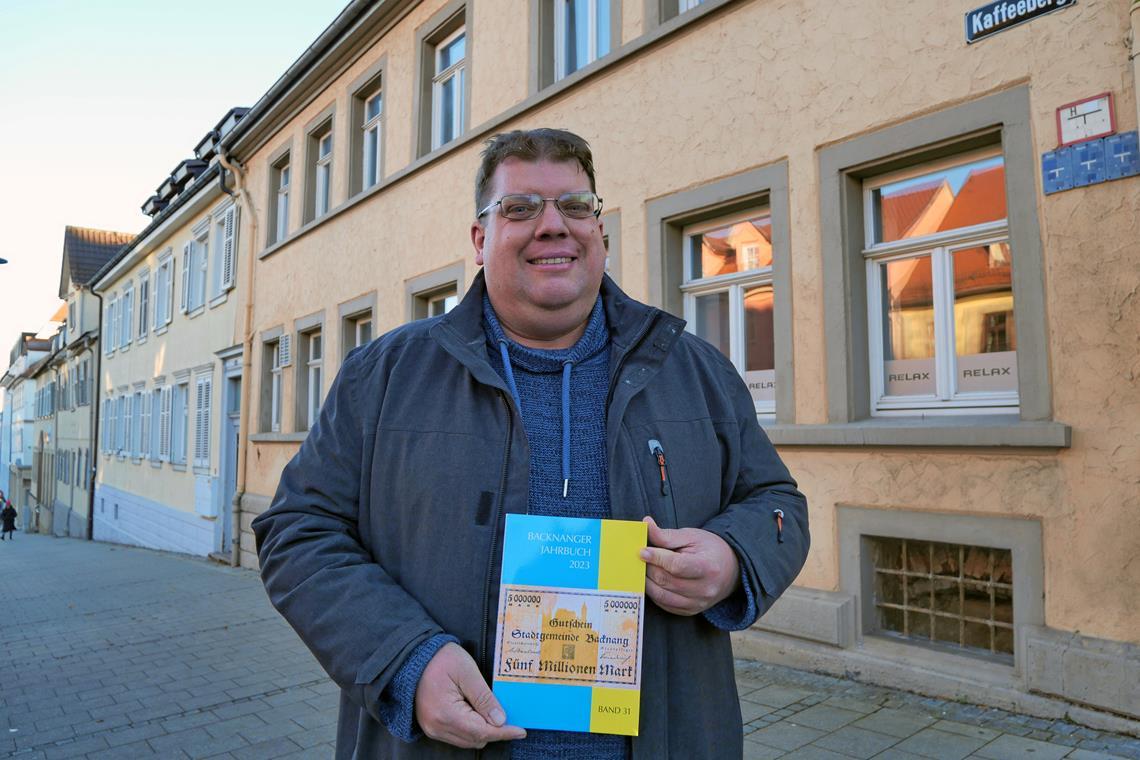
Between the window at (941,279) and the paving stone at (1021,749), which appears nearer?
the paving stone at (1021,749)

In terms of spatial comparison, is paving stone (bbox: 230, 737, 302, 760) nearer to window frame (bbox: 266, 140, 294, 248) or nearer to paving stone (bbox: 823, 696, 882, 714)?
paving stone (bbox: 823, 696, 882, 714)

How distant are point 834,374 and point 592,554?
3906mm

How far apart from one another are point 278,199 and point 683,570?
1450cm

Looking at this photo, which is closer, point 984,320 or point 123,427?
point 984,320

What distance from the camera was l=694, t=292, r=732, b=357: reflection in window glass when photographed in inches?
244

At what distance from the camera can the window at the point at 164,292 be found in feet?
66.2

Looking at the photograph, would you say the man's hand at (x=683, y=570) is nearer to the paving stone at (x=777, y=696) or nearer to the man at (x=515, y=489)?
the man at (x=515, y=489)

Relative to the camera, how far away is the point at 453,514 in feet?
5.30

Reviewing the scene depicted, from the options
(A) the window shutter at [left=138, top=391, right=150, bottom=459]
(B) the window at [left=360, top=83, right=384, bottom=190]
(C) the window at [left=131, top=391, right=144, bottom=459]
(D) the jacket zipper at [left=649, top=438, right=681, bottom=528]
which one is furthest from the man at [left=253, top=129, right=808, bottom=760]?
(C) the window at [left=131, top=391, right=144, bottom=459]

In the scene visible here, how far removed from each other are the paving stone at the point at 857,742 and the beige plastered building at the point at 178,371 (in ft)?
43.0

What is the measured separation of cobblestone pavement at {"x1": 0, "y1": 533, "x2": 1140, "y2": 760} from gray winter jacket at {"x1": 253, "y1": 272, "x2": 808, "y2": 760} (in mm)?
2516

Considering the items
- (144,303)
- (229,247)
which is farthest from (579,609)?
(144,303)

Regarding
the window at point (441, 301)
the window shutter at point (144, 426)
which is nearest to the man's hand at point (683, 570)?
the window at point (441, 301)

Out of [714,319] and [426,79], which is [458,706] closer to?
[714,319]
